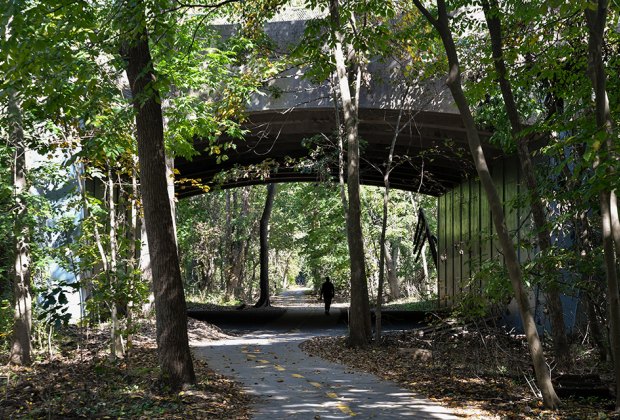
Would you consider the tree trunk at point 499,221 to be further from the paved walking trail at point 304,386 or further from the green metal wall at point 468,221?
the green metal wall at point 468,221

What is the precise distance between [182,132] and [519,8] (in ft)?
28.5

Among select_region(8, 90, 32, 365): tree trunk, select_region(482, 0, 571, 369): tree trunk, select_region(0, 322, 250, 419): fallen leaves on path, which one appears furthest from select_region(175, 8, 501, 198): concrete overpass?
select_region(0, 322, 250, 419): fallen leaves on path

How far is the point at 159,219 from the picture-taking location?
974 cm

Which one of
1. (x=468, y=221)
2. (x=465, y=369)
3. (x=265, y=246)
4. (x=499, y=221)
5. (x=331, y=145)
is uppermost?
(x=331, y=145)

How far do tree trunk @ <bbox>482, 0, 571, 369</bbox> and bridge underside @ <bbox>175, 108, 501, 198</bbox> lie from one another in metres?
6.83

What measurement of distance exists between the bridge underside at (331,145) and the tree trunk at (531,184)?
6.83 meters

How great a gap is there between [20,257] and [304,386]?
18.5 feet

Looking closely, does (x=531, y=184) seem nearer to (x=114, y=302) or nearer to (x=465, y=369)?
(x=465, y=369)

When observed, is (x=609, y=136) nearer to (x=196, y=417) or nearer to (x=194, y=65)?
(x=196, y=417)

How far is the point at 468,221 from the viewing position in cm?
2966

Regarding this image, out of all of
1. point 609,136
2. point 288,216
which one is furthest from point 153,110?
point 288,216

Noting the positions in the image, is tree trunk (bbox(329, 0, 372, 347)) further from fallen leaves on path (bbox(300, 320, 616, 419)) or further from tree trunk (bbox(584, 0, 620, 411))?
tree trunk (bbox(584, 0, 620, 411))

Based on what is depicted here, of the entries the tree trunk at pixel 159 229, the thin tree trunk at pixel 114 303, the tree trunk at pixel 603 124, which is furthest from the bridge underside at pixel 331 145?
the tree trunk at pixel 603 124

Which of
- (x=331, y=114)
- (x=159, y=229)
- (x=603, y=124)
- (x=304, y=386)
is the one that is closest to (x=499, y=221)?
(x=603, y=124)
